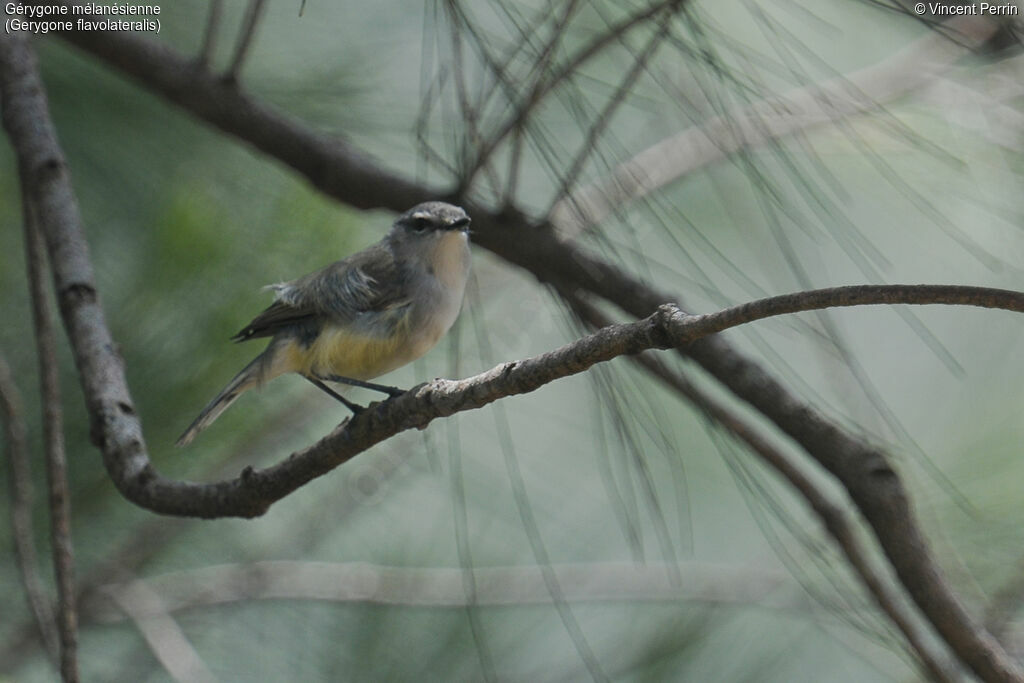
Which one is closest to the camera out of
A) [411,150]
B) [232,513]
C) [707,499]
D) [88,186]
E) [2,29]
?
[232,513]

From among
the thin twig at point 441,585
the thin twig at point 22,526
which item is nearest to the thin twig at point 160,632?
the thin twig at point 441,585

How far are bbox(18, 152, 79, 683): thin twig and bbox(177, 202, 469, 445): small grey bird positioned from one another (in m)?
0.32

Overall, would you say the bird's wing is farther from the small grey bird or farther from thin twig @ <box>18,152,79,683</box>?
thin twig @ <box>18,152,79,683</box>

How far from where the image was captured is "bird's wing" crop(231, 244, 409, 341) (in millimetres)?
1858

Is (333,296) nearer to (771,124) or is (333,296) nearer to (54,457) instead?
(54,457)

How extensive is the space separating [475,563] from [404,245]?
0.83 m

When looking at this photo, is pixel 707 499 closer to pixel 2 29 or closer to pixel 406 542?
pixel 406 542

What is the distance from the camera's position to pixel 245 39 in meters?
1.70

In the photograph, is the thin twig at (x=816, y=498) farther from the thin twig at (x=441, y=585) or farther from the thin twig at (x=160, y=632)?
the thin twig at (x=160, y=632)

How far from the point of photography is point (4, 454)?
190 centimetres

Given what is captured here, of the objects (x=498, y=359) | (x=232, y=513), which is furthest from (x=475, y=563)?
(x=232, y=513)

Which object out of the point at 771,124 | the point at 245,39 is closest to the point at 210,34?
the point at 245,39

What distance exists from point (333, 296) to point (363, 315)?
0.06m

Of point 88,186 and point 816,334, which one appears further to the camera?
point 88,186
